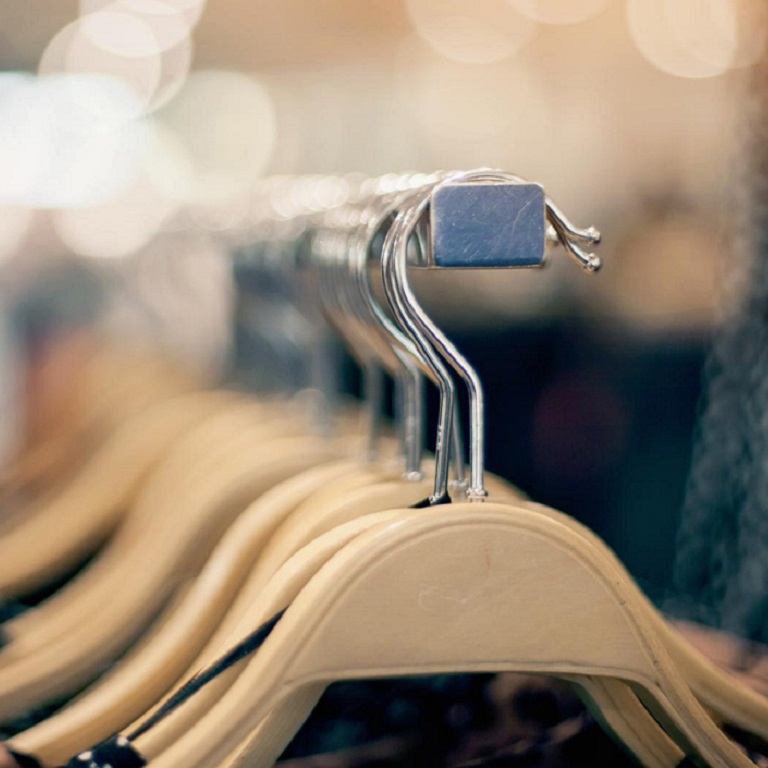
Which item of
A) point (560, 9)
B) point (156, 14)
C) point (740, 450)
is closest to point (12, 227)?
point (156, 14)

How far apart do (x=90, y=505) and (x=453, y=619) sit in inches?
25.7

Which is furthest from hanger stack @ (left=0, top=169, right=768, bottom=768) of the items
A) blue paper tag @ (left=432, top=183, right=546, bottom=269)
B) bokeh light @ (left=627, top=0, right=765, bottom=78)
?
bokeh light @ (left=627, top=0, right=765, bottom=78)

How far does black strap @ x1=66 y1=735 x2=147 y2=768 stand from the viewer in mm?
491

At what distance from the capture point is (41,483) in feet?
4.01

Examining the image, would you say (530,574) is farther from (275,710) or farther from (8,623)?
(8,623)

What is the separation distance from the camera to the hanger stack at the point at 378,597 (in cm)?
49

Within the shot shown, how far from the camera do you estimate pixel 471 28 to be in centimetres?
313

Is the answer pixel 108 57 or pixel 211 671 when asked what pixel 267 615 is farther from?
pixel 108 57

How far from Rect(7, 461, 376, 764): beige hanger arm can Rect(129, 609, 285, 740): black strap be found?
6cm

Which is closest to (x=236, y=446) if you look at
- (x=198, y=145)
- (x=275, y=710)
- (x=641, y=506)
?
(x=275, y=710)

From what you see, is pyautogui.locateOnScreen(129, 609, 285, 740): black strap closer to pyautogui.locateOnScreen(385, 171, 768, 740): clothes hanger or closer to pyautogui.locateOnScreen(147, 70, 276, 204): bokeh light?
pyautogui.locateOnScreen(385, 171, 768, 740): clothes hanger

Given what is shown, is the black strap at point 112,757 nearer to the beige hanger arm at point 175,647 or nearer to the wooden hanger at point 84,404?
the beige hanger arm at point 175,647

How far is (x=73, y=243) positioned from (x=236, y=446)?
2478 millimetres

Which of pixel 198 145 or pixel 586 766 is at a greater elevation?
pixel 198 145
